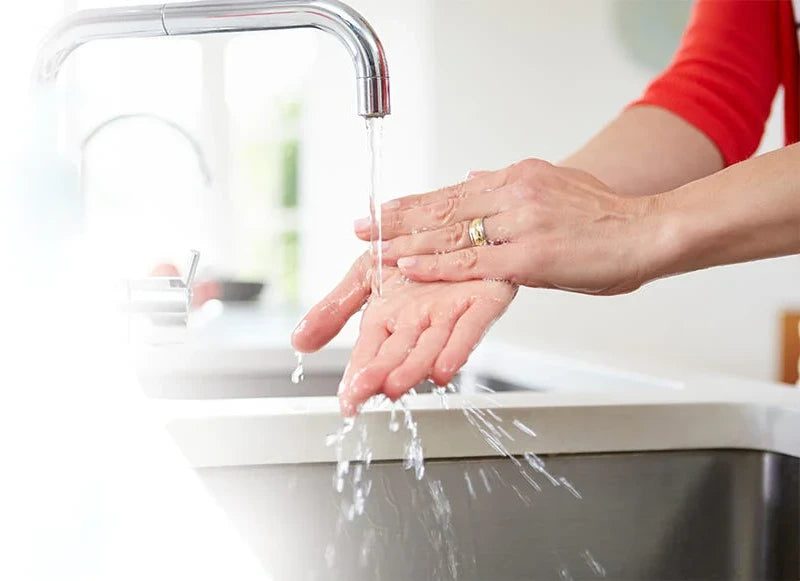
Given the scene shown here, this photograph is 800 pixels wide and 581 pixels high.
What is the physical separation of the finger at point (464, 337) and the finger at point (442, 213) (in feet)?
0.37

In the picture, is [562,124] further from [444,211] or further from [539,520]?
[539,520]

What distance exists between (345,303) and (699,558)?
0.39 meters

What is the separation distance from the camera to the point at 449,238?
99cm

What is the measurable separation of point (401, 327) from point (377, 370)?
0.30 ft

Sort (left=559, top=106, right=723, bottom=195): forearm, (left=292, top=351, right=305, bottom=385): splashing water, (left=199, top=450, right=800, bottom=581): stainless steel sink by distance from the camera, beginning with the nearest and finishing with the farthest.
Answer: (left=199, top=450, right=800, bottom=581): stainless steel sink, (left=292, top=351, right=305, bottom=385): splashing water, (left=559, top=106, right=723, bottom=195): forearm

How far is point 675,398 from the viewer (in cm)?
93

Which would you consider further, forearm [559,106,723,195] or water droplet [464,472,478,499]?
forearm [559,106,723,195]

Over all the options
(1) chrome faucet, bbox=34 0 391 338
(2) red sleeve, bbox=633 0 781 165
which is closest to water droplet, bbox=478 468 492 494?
(1) chrome faucet, bbox=34 0 391 338

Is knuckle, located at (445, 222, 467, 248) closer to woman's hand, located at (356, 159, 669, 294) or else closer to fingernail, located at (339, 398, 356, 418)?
woman's hand, located at (356, 159, 669, 294)

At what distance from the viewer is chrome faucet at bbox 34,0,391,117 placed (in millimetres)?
754

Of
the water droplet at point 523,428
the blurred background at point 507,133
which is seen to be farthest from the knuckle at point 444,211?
the blurred background at point 507,133

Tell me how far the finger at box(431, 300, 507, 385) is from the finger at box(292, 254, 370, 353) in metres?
0.13

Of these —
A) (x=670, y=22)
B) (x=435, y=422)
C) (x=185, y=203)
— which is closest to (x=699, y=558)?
(x=435, y=422)

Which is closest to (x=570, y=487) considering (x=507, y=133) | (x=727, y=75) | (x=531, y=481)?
(x=531, y=481)
